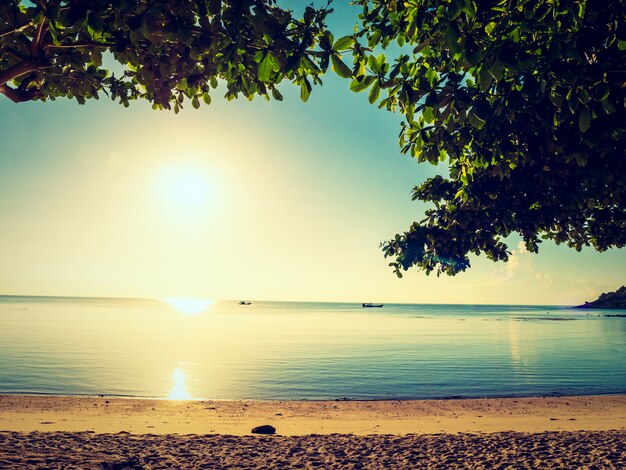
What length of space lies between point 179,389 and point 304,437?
50.7 feet

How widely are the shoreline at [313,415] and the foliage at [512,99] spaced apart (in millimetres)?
8157

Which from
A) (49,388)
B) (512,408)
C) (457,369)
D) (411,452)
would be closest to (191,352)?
(49,388)

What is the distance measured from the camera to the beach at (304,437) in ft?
30.0

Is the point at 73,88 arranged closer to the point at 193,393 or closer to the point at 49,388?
the point at 193,393

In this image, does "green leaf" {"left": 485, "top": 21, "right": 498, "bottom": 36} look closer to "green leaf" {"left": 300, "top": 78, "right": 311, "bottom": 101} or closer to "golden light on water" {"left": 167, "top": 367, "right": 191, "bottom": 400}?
"green leaf" {"left": 300, "top": 78, "right": 311, "bottom": 101}

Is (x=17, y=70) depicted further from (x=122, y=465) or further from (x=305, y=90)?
(x=122, y=465)

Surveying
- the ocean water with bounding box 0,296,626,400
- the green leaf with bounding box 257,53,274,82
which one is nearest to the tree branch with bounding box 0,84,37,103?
the green leaf with bounding box 257,53,274,82

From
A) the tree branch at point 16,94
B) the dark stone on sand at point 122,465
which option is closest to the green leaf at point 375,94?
the tree branch at point 16,94

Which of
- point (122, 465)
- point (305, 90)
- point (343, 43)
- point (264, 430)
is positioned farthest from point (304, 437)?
point (343, 43)

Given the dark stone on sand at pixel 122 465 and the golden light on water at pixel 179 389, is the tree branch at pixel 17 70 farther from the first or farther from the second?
the golden light on water at pixel 179 389

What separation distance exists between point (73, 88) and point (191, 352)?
38150 mm

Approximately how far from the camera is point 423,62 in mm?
5957

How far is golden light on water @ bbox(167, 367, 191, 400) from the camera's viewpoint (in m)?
22.7

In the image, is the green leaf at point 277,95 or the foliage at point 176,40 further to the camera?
the green leaf at point 277,95
